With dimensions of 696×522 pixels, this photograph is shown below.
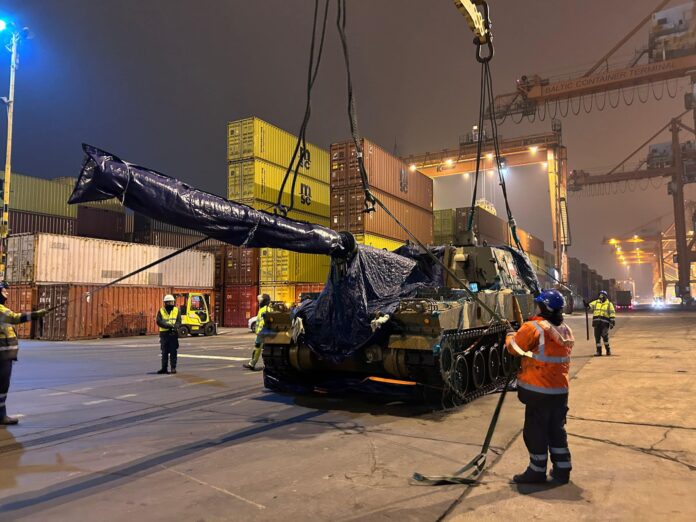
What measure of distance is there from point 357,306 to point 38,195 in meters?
36.0

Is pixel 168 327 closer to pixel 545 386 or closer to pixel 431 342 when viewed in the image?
pixel 431 342

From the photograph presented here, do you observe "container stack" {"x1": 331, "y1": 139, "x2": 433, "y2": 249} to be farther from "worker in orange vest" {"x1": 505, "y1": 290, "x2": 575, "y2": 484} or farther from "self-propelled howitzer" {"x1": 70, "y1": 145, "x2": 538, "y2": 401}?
"worker in orange vest" {"x1": 505, "y1": 290, "x2": 575, "y2": 484}

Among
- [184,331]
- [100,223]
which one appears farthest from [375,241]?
[100,223]

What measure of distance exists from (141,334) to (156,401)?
1820 centimetres

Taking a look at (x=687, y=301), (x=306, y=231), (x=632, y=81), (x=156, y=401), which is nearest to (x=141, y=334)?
(x=156, y=401)

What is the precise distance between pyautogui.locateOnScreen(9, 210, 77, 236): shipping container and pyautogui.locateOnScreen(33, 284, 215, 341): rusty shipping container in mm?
12956

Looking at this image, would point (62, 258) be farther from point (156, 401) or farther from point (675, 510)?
point (675, 510)

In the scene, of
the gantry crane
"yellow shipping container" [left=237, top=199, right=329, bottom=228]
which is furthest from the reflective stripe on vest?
the gantry crane

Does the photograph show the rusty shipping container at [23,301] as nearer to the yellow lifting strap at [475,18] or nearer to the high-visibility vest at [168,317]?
the high-visibility vest at [168,317]

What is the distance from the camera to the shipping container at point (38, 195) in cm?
3431

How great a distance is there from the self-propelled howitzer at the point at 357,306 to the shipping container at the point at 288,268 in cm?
1856

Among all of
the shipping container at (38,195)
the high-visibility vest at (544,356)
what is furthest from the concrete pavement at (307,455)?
the shipping container at (38,195)

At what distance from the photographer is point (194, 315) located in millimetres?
23375

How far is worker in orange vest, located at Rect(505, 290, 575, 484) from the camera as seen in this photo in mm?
4285
